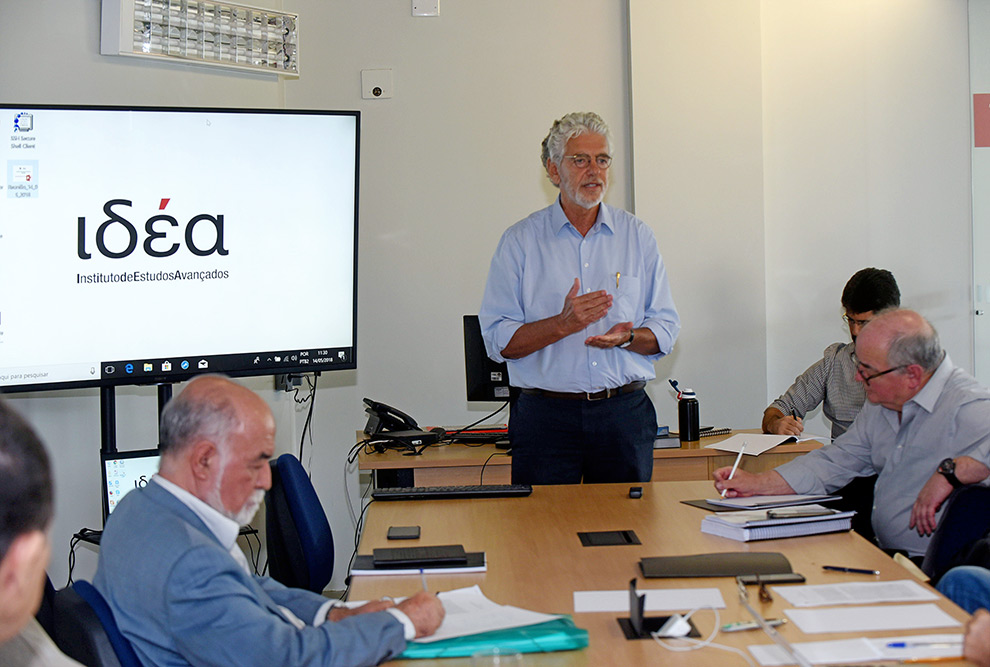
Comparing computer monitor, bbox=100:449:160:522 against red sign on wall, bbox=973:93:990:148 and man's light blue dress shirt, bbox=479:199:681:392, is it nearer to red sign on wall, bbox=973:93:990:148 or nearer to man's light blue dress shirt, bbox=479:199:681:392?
man's light blue dress shirt, bbox=479:199:681:392

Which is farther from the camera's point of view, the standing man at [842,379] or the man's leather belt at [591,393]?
the standing man at [842,379]

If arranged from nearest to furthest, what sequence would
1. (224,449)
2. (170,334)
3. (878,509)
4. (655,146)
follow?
(224,449), (878,509), (170,334), (655,146)

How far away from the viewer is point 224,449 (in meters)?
1.80

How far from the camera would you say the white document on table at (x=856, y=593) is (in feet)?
5.87

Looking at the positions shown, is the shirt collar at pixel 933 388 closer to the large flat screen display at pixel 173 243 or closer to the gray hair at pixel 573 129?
the gray hair at pixel 573 129

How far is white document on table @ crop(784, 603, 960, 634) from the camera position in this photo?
1.65m

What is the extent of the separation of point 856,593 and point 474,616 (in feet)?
2.51

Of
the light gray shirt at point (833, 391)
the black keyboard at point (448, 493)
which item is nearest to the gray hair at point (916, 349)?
the black keyboard at point (448, 493)

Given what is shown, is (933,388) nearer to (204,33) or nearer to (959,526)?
(959,526)

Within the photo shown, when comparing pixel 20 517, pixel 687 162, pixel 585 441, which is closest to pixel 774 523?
pixel 585 441

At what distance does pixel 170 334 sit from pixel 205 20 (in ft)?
5.33

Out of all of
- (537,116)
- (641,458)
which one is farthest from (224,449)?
(537,116)

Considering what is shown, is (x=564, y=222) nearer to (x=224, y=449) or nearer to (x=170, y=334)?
(x=170, y=334)

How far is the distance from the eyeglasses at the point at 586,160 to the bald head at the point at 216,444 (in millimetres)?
1862
